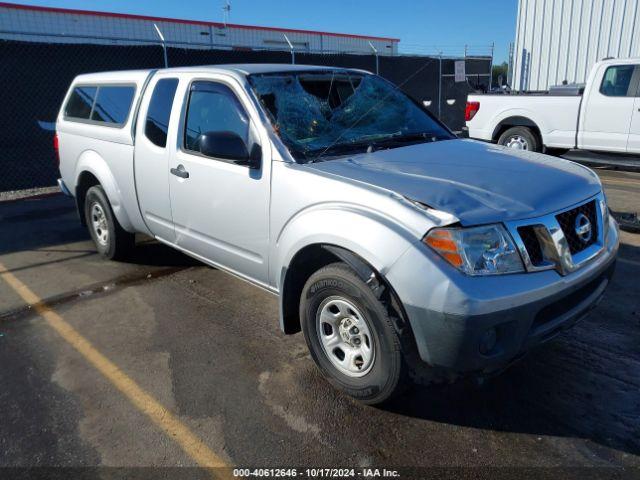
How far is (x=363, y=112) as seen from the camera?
13.2ft

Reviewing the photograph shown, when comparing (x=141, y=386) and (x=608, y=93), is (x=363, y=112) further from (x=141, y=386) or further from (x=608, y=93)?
(x=608, y=93)

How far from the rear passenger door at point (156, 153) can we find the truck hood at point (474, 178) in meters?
1.66

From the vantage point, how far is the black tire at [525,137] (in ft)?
32.7

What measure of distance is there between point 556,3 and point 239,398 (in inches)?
581

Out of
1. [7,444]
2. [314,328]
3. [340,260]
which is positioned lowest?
[7,444]

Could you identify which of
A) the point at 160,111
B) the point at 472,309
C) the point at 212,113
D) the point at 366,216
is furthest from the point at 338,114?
the point at 472,309

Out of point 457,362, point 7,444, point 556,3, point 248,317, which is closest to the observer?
point 457,362

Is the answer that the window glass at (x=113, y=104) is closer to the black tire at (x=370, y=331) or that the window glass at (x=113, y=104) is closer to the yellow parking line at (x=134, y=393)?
the yellow parking line at (x=134, y=393)

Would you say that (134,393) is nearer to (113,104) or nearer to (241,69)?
(241,69)

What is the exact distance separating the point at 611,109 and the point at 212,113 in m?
7.70

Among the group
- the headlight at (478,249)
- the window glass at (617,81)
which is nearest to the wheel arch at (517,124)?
the window glass at (617,81)

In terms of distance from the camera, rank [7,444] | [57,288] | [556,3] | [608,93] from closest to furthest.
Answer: [7,444]
[57,288]
[608,93]
[556,3]

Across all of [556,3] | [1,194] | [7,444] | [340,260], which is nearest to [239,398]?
[340,260]

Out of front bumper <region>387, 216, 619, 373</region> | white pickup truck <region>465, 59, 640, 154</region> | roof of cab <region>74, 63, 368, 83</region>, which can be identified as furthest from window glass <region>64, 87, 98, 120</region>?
white pickup truck <region>465, 59, 640, 154</region>
